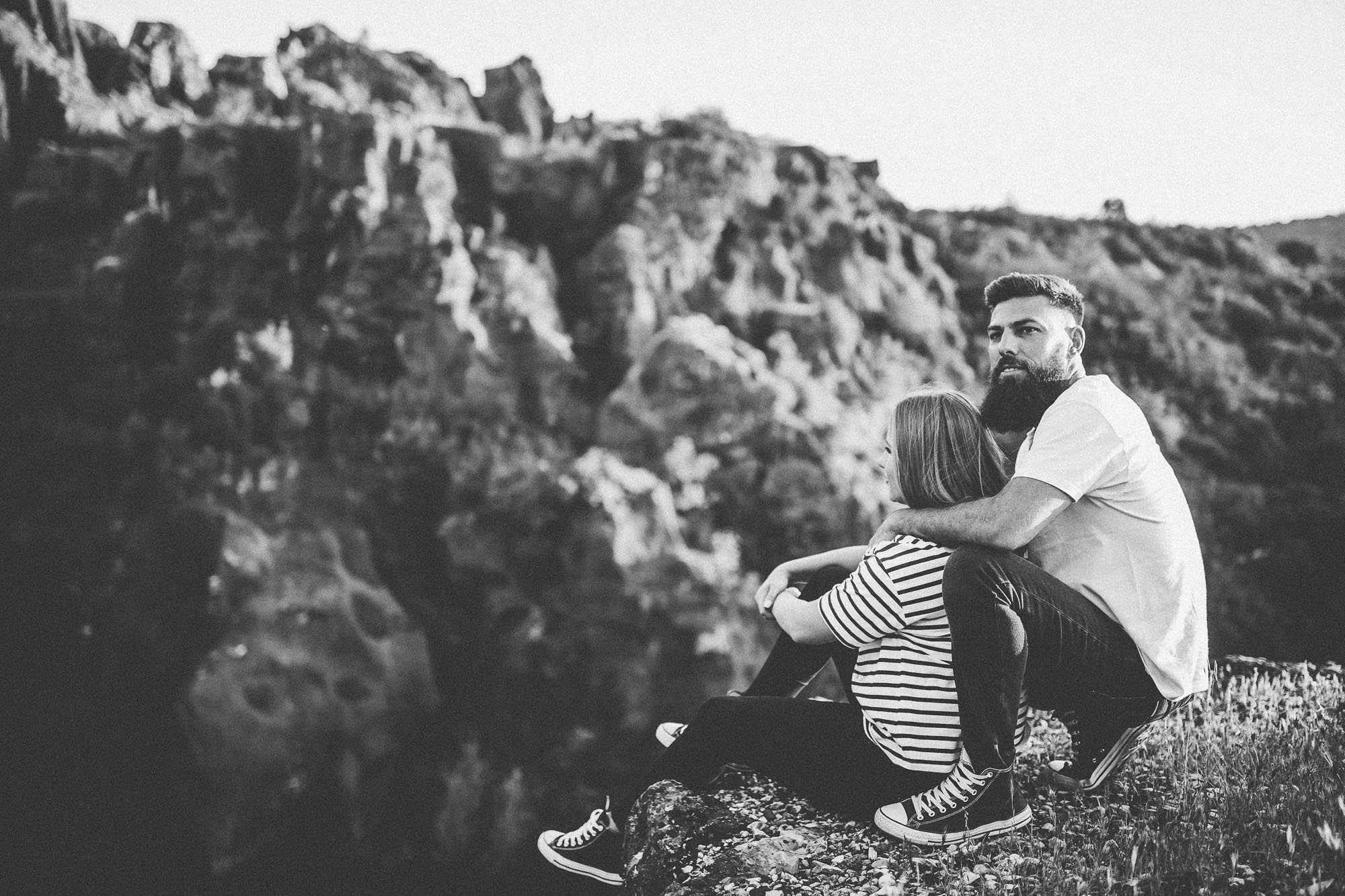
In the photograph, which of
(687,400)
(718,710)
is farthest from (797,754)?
(687,400)

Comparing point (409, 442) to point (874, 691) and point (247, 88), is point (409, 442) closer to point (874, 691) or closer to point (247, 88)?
point (247, 88)

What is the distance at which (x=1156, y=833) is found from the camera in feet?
7.82

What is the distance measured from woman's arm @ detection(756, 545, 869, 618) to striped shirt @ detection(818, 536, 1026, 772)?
1.45ft

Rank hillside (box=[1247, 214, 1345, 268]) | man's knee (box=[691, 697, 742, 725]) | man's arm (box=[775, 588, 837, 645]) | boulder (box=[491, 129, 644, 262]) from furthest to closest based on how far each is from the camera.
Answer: hillside (box=[1247, 214, 1345, 268]) → boulder (box=[491, 129, 644, 262]) → man's knee (box=[691, 697, 742, 725]) → man's arm (box=[775, 588, 837, 645])

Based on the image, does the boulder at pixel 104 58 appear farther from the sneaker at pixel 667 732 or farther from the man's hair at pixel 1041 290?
the man's hair at pixel 1041 290

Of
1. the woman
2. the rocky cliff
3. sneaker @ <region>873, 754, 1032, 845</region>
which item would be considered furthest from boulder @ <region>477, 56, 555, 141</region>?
sneaker @ <region>873, 754, 1032, 845</region>

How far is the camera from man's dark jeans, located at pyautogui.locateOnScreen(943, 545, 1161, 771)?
216 cm

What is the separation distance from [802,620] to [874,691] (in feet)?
1.05

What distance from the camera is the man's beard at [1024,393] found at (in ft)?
9.33

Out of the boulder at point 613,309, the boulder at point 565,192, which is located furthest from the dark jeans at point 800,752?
the boulder at point 565,192

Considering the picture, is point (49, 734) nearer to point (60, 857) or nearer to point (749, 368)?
point (60, 857)

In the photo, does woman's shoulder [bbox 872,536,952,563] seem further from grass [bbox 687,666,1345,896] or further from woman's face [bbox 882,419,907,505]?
grass [bbox 687,666,1345,896]

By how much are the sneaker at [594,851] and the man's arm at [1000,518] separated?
1.43 metres

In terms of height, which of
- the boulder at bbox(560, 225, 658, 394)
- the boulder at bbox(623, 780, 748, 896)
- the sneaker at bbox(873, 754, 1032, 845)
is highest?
the boulder at bbox(560, 225, 658, 394)
